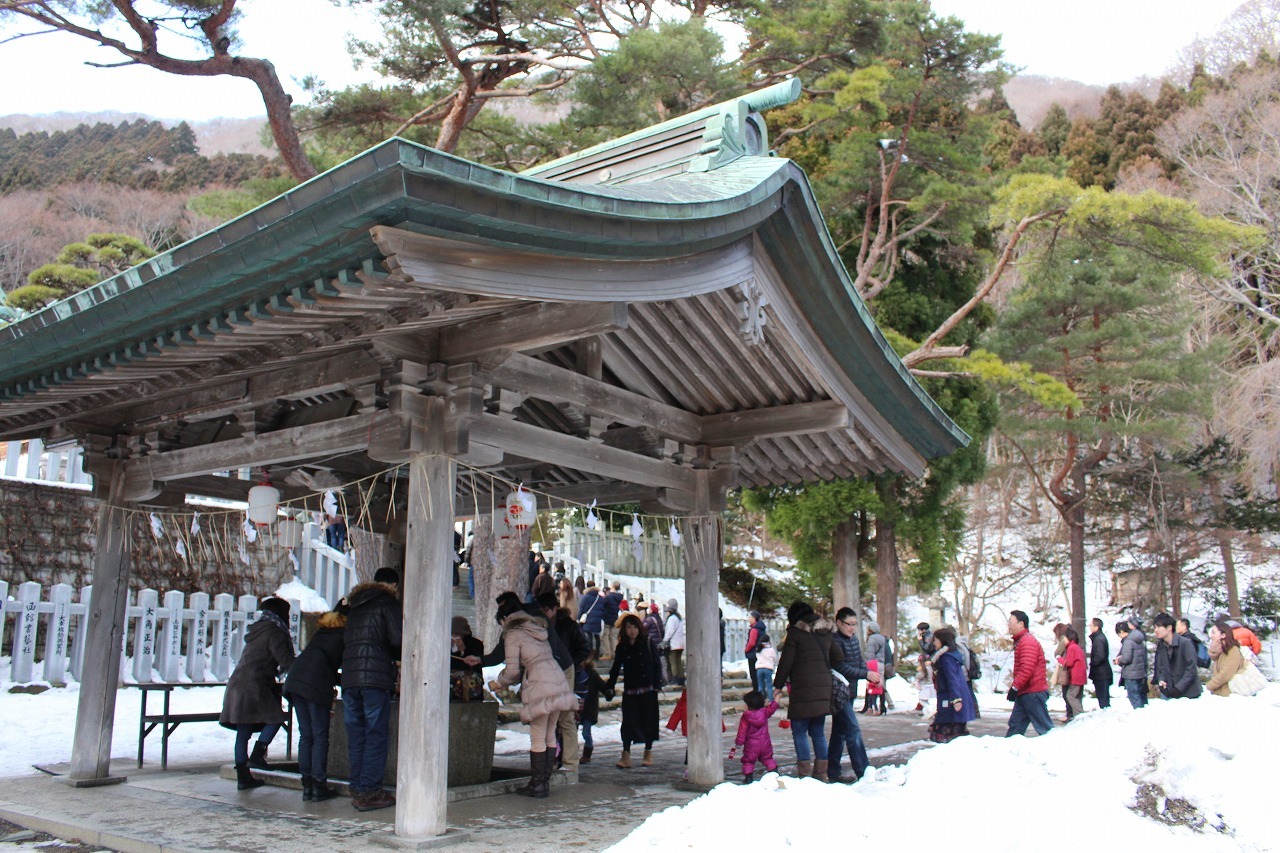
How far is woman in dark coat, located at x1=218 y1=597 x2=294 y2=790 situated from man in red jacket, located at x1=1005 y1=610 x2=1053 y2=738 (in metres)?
6.44

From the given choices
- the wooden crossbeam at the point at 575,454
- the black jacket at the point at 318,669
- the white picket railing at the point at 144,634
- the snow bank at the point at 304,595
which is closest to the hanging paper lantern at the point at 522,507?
the wooden crossbeam at the point at 575,454

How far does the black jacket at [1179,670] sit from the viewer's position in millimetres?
11461

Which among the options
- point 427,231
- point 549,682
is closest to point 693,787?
point 549,682

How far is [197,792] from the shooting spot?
8141mm

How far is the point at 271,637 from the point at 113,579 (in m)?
1.66

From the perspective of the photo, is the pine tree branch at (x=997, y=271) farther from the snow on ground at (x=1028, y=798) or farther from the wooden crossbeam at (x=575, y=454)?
the snow on ground at (x=1028, y=798)

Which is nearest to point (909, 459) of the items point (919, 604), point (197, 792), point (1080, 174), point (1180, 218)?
point (197, 792)

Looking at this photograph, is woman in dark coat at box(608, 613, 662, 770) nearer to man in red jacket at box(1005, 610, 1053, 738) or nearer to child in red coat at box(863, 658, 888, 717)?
man in red jacket at box(1005, 610, 1053, 738)

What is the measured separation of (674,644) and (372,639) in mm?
10281

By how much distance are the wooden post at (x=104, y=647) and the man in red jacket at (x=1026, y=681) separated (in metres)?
7.96

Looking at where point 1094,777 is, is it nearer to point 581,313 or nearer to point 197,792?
point 581,313

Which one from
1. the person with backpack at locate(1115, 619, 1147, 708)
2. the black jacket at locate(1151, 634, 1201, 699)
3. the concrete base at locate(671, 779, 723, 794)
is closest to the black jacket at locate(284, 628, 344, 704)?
the concrete base at locate(671, 779, 723, 794)

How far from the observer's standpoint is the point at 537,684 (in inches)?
303

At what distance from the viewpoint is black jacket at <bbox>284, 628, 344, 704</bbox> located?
754 cm
